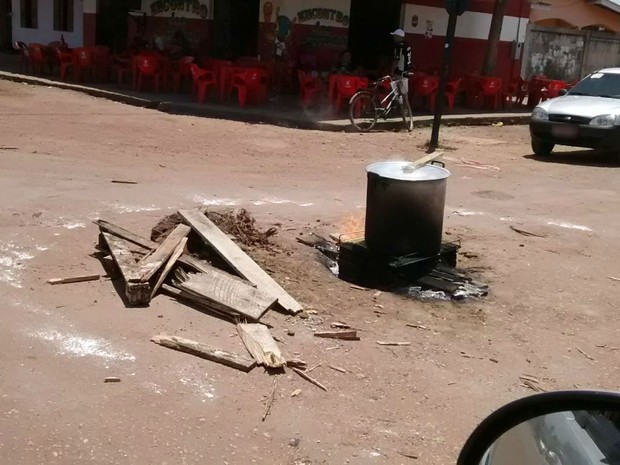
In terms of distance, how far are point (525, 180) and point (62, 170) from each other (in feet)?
22.5

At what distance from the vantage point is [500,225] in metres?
8.46

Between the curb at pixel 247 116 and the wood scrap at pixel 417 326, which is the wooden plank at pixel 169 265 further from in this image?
the curb at pixel 247 116

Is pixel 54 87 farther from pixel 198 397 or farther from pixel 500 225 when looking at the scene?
pixel 198 397

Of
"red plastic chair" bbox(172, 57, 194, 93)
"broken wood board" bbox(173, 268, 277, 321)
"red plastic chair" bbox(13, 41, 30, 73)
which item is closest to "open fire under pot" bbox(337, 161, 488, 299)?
"broken wood board" bbox(173, 268, 277, 321)

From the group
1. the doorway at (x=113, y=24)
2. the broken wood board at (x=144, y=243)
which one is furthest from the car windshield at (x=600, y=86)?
the doorway at (x=113, y=24)

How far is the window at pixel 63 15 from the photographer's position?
945 inches

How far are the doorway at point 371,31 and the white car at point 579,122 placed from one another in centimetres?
1010

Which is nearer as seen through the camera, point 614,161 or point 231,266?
point 231,266

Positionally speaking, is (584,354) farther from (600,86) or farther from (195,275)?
(600,86)

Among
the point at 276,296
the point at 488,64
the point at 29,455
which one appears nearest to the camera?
the point at 29,455

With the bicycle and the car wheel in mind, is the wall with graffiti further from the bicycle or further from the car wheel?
the car wheel

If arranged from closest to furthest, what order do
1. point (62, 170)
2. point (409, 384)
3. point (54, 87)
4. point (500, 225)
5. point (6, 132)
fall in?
point (409, 384), point (500, 225), point (62, 170), point (6, 132), point (54, 87)

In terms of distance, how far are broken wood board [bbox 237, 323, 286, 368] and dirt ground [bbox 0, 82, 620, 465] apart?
76mm

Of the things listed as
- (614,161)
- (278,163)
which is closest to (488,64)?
(614,161)
